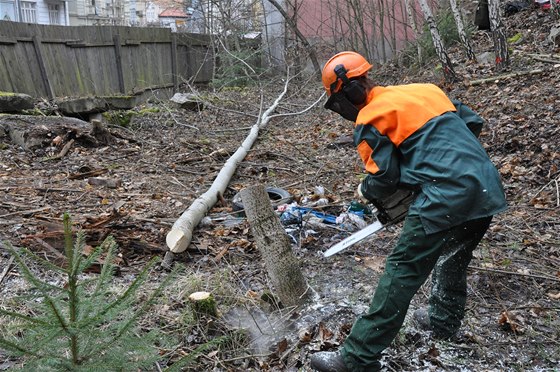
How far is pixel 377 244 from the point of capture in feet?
16.2

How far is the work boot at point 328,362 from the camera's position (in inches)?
117

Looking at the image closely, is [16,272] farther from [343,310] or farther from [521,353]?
[521,353]

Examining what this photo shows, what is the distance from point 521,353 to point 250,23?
20.2 m

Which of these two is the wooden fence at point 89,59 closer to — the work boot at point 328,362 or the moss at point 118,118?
the moss at point 118,118

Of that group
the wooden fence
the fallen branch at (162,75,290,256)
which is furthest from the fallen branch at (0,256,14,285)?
the wooden fence

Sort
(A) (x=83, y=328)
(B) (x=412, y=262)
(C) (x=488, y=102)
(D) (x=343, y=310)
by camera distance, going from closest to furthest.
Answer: (A) (x=83, y=328), (B) (x=412, y=262), (D) (x=343, y=310), (C) (x=488, y=102)

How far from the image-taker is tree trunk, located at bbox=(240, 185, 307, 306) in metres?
3.84

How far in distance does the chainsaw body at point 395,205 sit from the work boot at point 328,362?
81cm

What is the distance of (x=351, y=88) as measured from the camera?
306 centimetres

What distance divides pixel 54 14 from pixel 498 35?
105 ft

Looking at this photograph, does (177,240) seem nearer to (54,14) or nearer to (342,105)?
(342,105)

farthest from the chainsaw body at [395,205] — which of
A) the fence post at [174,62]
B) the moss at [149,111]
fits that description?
the fence post at [174,62]

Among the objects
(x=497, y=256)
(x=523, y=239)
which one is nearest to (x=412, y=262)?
(x=497, y=256)

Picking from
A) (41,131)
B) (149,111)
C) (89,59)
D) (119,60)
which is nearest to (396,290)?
(41,131)
